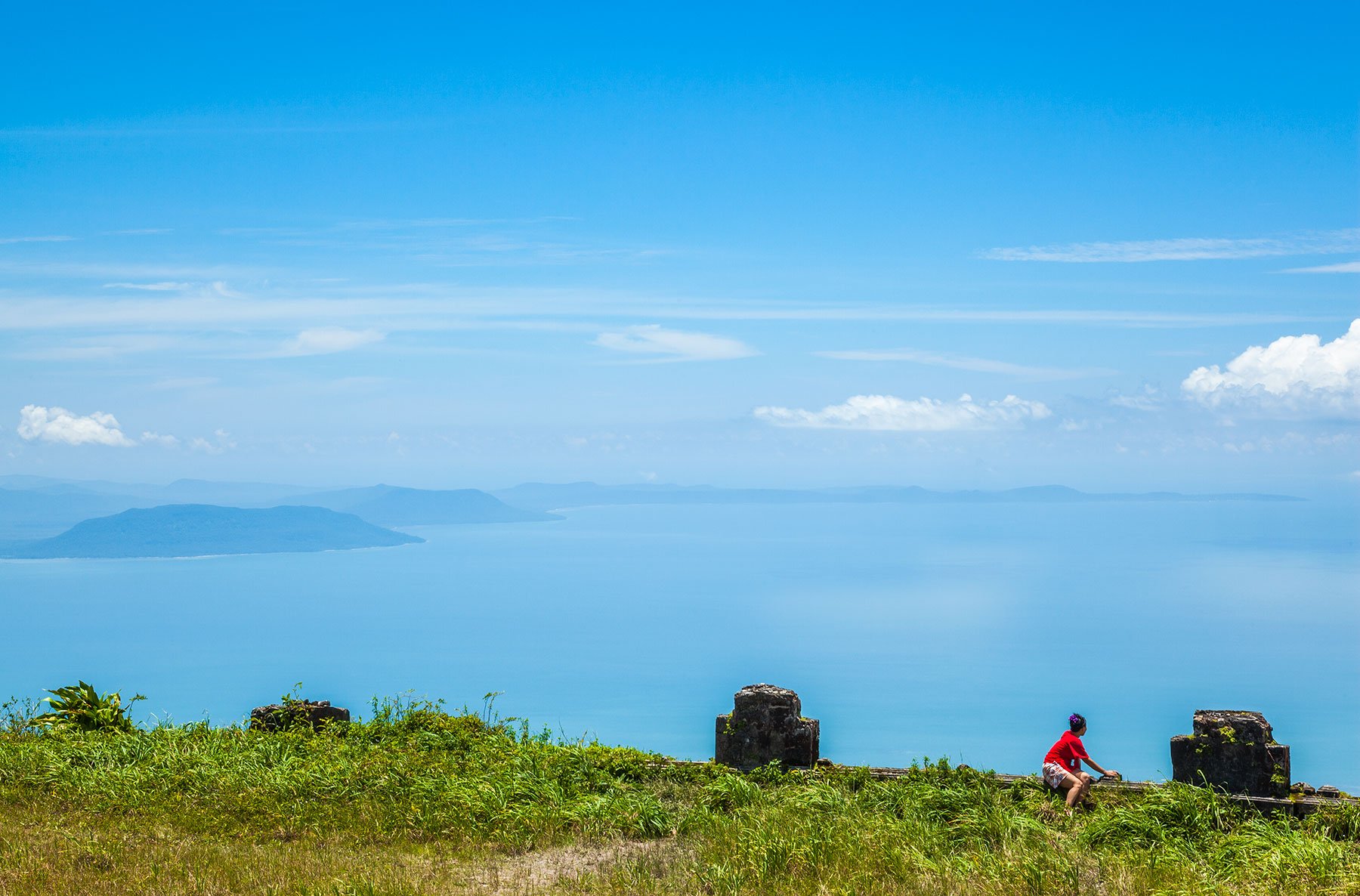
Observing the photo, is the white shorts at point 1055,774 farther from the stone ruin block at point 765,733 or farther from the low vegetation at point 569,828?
the stone ruin block at point 765,733

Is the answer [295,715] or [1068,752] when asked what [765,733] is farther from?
[295,715]

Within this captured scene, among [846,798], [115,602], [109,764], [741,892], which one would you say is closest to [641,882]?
[741,892]

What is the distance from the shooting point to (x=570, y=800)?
36.0 ft

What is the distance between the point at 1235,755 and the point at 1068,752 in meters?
1.56

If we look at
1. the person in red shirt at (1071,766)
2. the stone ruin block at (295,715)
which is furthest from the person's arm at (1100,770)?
the stone ruin block at (295,715)

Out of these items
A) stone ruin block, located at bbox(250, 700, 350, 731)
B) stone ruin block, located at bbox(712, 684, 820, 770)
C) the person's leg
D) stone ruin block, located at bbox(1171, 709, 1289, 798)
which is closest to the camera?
stone ruin block, located at bbox(1171, 709, 1289, 798)

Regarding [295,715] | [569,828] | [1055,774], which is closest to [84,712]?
[295,715]

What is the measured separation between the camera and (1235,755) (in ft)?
34.8

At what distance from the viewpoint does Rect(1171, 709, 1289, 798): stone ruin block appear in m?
10.5

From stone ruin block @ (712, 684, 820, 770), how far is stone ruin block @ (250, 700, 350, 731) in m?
5.36

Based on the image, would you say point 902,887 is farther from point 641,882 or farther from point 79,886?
point 79,886

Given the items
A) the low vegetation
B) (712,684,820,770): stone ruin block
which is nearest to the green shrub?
the low vegetation

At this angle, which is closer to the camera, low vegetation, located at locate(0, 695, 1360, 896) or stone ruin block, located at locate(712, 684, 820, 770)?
low vegetation, located at locate(0, 695, 1360, 896)

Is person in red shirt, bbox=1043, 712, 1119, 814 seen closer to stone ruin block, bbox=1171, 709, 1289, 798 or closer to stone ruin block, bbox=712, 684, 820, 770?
stone ruin block, bbox=1171, 709, 1289, 798
